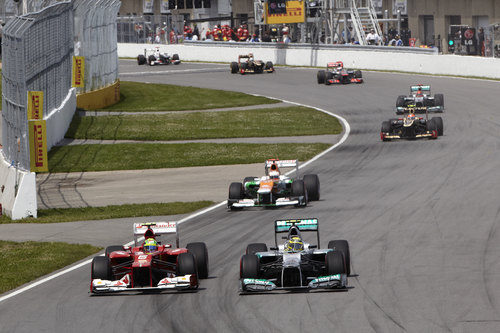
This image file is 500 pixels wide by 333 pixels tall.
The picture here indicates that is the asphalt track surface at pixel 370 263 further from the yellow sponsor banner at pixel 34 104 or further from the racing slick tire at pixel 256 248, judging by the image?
the yellow sponsor banner at pixel 34 104

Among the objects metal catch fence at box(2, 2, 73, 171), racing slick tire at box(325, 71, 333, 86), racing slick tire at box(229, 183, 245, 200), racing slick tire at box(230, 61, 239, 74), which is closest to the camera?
racing slick tire at box(229, 183, 245, 200)

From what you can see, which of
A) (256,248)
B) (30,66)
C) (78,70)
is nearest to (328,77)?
(78,70)

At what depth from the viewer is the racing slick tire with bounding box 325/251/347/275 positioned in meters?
14.6

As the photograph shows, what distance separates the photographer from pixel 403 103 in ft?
128

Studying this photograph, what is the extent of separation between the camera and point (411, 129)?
32.6 meters

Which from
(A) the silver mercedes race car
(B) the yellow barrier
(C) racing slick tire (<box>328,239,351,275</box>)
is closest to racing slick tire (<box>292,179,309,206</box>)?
(A) the silver mercedes race car

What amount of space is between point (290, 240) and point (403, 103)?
24.4 meters

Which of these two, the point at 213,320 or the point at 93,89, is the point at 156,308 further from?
the point at 93,89

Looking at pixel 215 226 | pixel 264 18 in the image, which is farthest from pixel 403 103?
pixel 264 18

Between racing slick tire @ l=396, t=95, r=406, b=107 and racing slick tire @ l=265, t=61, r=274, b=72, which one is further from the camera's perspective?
racing slick tire @ l=265, t=61, r=274, b=72

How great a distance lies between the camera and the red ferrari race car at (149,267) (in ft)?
48.5

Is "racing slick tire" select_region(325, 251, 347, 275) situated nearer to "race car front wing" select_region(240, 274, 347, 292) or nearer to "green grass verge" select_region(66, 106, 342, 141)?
"race car front wing" select_region(240, 274, 347, 292)

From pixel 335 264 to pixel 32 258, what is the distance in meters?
6.42

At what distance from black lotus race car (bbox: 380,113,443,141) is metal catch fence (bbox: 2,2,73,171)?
1160cm
